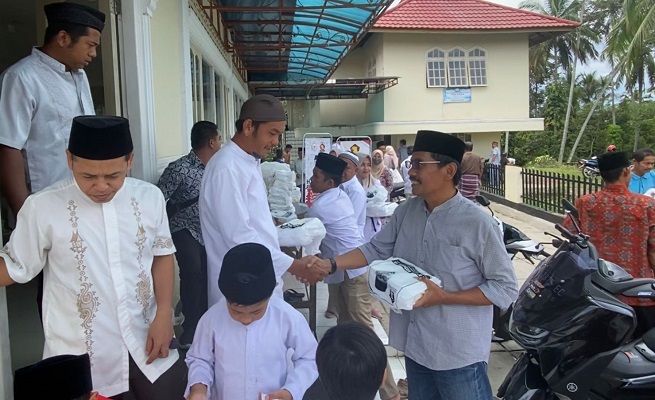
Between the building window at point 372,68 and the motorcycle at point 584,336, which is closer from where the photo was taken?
the motorcycle at point 584,336

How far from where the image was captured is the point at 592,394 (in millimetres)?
2662

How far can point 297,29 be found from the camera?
346 inches

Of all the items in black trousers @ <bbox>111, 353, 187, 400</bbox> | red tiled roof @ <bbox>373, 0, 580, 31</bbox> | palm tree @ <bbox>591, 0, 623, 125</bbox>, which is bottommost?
black trousers @ <bbox>111, 353, 187, 400</bbox>

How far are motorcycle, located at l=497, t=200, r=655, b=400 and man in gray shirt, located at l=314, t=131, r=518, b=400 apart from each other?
1.88ft

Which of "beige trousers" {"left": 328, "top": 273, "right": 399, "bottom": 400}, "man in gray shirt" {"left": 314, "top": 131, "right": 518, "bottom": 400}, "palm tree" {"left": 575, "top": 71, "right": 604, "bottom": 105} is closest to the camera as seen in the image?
"man in gray shirt" {"left": 314, "top": 131, "right": 518, "bottom": 400}

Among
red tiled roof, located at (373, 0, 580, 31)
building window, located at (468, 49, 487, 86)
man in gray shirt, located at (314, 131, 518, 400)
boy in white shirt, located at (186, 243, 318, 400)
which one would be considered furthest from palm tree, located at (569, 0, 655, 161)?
boy in white shirt, located at (186, 243, 318, 400)

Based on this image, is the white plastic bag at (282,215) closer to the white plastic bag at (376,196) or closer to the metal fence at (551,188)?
the white plastic bag at (376,196)

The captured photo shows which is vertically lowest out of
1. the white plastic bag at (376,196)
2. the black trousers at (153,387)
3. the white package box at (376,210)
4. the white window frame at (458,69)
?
the black trousers at (153,387)

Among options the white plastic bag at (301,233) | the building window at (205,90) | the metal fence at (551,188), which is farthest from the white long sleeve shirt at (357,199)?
the metal fence at (551,188)

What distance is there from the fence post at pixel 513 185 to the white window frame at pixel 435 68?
926 cm

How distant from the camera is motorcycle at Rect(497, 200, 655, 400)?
8.67 ft

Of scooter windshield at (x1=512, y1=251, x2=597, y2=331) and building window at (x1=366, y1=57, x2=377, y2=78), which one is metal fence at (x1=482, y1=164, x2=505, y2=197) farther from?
scooter windshield at (x1=512, y1=251, x2=597, y2=331)

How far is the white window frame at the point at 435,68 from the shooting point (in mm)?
22578

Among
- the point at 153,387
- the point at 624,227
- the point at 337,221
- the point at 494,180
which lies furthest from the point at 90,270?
the point at 494,180
